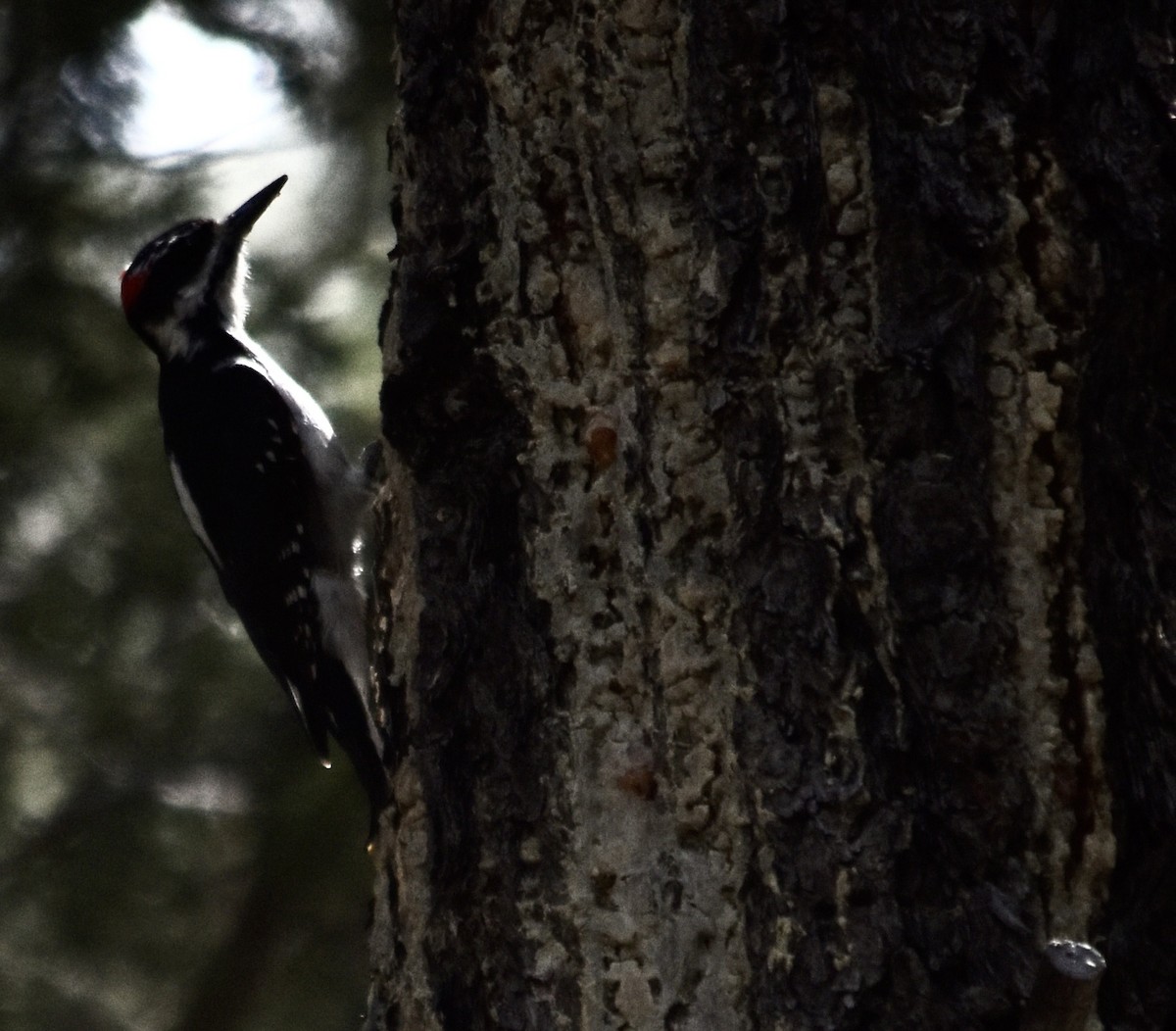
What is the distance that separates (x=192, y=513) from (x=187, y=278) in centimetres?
58

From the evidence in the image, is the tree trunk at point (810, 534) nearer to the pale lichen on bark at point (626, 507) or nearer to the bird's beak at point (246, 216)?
the pale lichen on bark at point (626, 507)

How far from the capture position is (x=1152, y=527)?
156cm

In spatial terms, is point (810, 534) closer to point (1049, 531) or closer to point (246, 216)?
point (1049, 531)

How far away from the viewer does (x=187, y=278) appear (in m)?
3.84

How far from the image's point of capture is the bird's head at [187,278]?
371cm

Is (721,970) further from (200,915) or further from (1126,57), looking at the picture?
(200,915)

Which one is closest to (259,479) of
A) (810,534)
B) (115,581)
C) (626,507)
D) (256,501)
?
(256,501)

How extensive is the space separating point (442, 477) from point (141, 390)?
7.60 ft

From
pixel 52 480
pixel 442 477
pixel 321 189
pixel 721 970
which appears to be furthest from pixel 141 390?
pixel 721 970

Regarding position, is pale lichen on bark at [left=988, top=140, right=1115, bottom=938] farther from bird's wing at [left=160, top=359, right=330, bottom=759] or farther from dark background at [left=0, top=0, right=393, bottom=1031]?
dark background at [left=0, top=0, right=393, bottom=1031]

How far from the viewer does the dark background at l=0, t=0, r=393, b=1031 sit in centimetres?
379

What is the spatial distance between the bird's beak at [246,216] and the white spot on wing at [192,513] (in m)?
0.54

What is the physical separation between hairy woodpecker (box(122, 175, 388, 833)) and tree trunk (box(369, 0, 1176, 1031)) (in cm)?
159

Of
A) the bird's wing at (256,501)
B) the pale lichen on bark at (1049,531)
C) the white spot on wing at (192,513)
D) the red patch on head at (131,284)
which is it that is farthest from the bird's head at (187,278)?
the pale lichen on bark at (1049,531)
